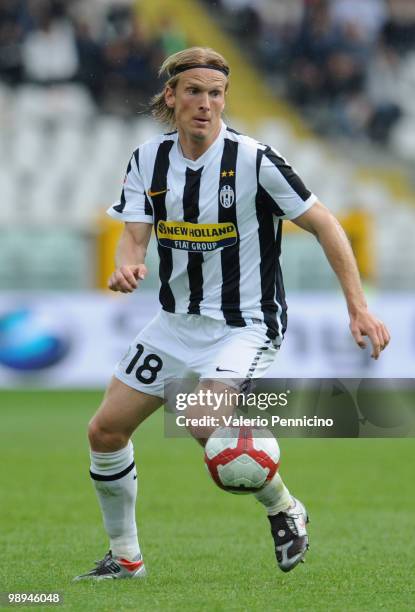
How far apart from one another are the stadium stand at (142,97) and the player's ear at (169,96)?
11038mm

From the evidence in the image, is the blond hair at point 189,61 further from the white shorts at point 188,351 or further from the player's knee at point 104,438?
the player's knee at point 104,438

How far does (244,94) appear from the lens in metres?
19.5

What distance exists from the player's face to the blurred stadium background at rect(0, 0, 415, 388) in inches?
390

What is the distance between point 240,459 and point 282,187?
1.06m

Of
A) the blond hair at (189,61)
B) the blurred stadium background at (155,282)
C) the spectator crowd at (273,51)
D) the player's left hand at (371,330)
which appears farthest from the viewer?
the spectator crowd at (273,51)

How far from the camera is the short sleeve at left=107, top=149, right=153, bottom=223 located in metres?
5.04

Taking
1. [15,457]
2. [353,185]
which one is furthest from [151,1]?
[15,457]

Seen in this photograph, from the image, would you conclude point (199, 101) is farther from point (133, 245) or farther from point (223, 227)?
point (133, 245)

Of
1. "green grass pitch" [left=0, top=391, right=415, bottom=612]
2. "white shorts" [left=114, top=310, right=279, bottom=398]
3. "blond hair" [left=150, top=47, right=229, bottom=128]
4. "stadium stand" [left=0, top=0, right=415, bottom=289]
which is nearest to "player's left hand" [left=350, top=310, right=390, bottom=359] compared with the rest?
"white shorts" [left=114, top=310, right=279, bottom=398]

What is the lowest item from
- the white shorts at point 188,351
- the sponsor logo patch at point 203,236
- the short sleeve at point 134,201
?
the white shorts at point 188,351

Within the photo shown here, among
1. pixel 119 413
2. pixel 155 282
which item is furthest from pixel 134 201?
pixel 155 282

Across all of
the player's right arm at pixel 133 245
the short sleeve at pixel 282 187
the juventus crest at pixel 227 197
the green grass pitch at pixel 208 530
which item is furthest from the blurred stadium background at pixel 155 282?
the player's right arm at pixel 133 245

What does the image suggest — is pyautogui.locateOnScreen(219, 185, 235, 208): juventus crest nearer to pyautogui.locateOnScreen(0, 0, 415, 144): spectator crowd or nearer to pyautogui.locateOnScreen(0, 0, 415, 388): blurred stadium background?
pyautogui.locateOnScreen(0, 0, 415, 388): blurred stadium background

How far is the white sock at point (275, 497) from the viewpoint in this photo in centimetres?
491
